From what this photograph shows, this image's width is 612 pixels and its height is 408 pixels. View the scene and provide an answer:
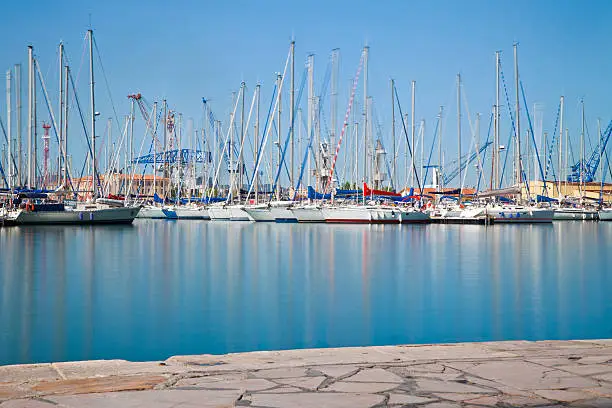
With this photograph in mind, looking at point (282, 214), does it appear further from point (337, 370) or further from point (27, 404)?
point (27, 404)

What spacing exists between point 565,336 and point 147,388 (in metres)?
9.75

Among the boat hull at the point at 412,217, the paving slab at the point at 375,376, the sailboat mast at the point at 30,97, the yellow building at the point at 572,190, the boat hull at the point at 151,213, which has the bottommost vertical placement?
the paving slab at the point at 375,376

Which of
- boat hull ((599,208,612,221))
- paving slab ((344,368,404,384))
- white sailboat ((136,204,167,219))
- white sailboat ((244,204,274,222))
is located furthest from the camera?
white sailboat ((136,204,167,219))

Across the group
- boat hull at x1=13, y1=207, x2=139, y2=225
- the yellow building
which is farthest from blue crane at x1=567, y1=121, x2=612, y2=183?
boat hull at x1=13, y1=207, x2=139, y2=225

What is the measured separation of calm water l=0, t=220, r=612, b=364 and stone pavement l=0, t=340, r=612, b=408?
4.35 meters

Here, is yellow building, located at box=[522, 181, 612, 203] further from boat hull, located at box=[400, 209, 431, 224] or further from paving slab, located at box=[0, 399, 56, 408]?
paving slab, located at box=[0, 399, 56, 408]

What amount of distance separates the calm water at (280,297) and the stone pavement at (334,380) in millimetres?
4348

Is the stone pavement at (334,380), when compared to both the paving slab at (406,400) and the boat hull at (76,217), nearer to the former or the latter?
the paving slab at (406,400)

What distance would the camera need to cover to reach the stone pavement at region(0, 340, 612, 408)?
6.41m

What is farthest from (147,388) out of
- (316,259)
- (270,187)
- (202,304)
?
(270,187)

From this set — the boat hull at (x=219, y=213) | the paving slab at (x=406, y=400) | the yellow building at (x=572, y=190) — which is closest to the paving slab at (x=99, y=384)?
→ the paving slab at (x=406, y=400)

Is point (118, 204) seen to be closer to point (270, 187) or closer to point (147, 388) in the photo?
point (270, 187)

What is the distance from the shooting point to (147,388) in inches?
273

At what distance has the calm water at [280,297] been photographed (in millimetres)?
14030
